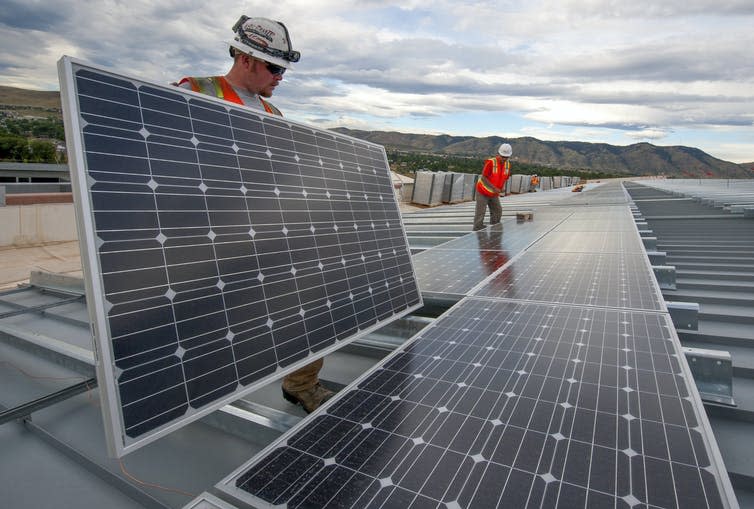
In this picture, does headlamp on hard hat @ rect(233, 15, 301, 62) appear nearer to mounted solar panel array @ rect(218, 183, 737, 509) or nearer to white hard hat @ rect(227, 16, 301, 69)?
white hard hat @ rect(227, 16, 301, 69)

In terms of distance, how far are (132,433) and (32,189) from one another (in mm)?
33758

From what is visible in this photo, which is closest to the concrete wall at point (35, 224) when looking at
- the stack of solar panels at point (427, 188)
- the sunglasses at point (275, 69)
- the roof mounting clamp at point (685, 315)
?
the sunglasses at point (275, 69)

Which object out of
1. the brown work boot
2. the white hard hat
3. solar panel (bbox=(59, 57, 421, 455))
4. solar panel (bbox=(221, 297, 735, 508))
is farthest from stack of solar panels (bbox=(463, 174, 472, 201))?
solar panel (bbox=(221, 297, 735, 508))

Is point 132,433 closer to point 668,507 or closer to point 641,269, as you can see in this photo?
point 668,507

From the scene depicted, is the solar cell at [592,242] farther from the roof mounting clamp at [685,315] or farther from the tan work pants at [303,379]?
the tan work pants at [303,379]

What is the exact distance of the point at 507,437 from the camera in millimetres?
1996

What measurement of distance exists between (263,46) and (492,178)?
9.67m

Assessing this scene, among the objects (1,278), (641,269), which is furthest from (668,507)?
(1,278)

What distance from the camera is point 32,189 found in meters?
28.1

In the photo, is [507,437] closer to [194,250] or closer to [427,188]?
[194,250]

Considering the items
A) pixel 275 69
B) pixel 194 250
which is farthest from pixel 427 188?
pixel 194 250

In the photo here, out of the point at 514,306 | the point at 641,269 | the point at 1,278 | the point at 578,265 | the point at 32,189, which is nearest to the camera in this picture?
the point at 514,306

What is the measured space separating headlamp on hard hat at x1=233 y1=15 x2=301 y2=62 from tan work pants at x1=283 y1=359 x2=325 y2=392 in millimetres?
2621

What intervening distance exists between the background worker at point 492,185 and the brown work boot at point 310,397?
363 inches
